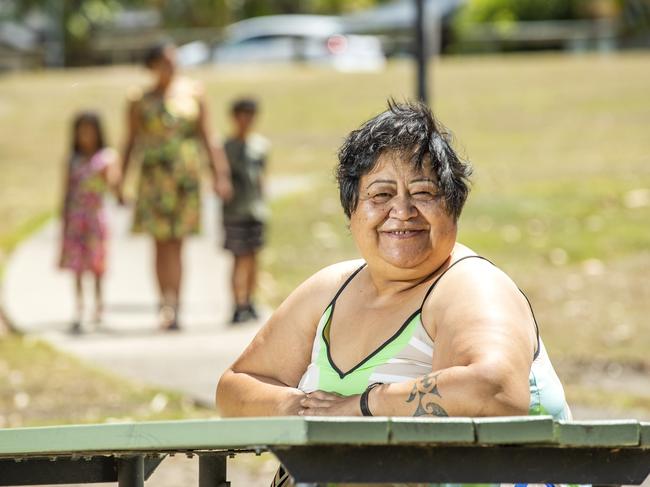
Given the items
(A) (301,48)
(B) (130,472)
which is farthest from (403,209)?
(A) (301,48)

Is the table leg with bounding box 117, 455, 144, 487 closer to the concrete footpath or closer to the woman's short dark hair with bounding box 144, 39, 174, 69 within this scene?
the concrete footpath

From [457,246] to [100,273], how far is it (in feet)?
21.5

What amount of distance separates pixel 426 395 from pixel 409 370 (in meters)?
0.21

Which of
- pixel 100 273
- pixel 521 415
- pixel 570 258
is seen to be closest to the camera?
pixel 521 415

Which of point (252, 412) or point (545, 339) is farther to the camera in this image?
point (545, 339)

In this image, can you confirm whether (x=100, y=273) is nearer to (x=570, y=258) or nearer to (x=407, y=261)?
(x=570, y=258)

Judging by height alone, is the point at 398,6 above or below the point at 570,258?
above

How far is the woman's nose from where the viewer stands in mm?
3115

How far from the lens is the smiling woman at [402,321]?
2.78 meters

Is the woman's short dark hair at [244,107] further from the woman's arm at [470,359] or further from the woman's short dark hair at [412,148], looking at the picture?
the woman's arm at [470,359]

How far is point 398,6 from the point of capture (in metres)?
52.3

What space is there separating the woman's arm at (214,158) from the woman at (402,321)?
227 inches

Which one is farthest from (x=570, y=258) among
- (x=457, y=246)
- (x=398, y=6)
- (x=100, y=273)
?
(x=398, y=6)

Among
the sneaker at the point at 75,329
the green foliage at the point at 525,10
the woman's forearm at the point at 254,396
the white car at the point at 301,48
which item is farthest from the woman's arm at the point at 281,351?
the green foliage at the point at 525,10
